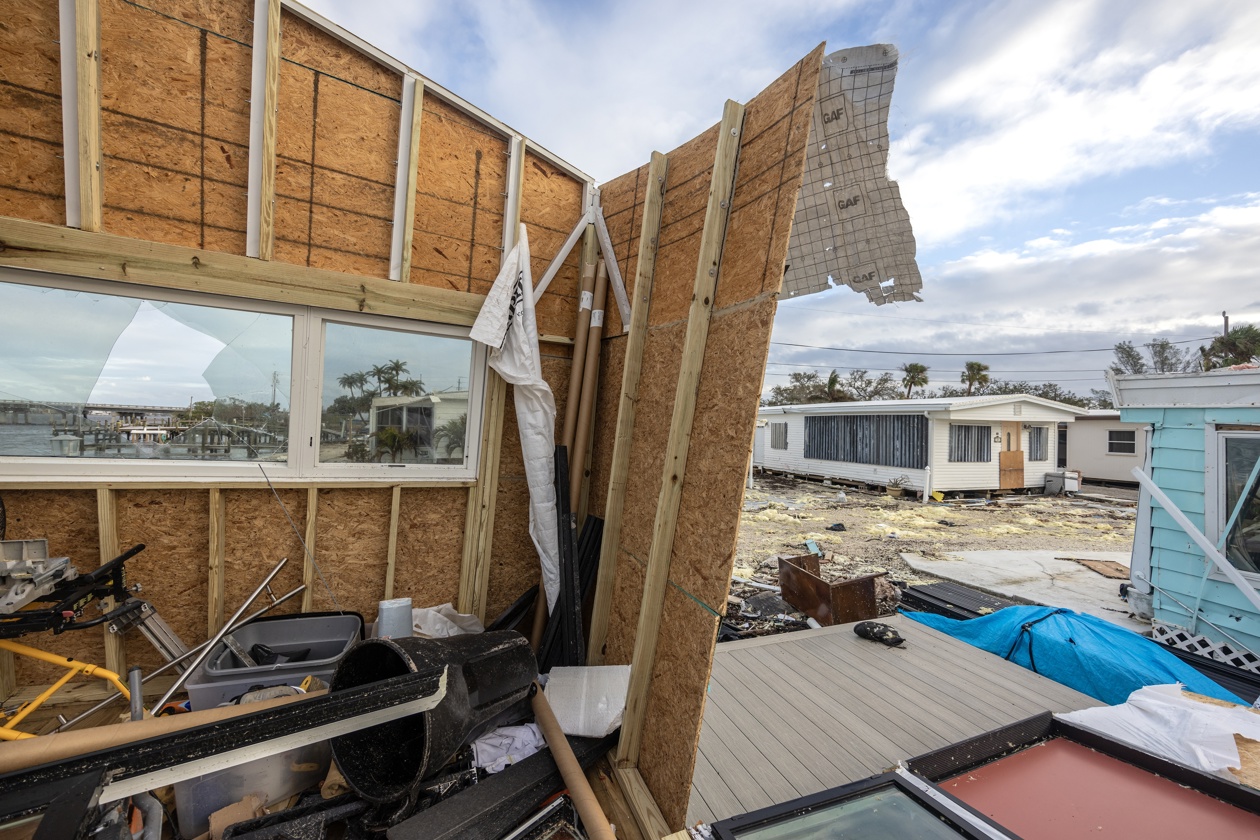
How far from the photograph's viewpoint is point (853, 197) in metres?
2.54

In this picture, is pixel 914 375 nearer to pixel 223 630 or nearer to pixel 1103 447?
pixel 1103 447

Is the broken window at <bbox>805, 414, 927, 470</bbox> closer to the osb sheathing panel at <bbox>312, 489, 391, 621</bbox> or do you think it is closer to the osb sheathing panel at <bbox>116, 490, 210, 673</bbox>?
the osb sheathing panel at <bbox>312, 489, 391, 621</bbox>

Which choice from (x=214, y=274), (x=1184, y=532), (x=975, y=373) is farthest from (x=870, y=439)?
(x=975, y=373)

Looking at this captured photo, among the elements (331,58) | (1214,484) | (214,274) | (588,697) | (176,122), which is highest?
(331,58)

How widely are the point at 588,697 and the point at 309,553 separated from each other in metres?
2.07

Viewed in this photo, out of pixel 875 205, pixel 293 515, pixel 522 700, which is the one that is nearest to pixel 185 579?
pixel 293 515

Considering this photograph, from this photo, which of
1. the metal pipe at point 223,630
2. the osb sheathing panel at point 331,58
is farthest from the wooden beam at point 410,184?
the metal pipe at point 223,630

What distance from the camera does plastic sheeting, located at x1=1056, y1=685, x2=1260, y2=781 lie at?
2008mm

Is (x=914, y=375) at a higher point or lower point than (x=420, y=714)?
higher

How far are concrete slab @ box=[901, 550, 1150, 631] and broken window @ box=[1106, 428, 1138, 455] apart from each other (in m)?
12.2

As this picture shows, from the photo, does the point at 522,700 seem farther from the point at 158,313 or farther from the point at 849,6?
the point at 849,6

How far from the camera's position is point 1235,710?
2266 millimetres

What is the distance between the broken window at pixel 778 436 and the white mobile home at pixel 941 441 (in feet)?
5.39

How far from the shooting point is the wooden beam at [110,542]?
2.71 metres
